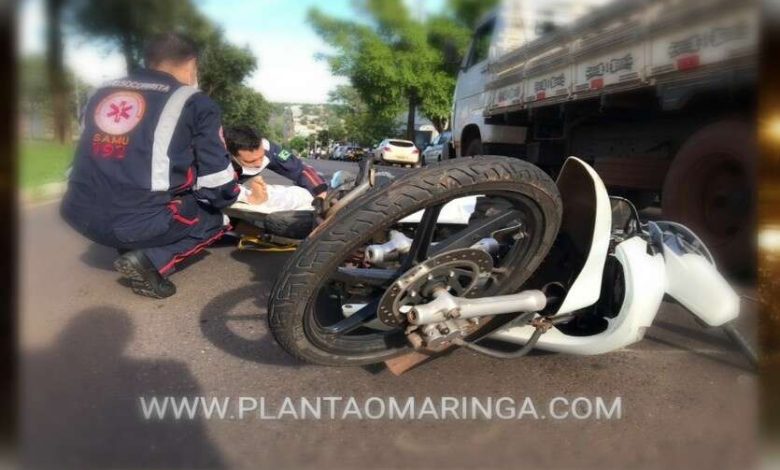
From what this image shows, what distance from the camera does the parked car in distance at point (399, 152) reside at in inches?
133

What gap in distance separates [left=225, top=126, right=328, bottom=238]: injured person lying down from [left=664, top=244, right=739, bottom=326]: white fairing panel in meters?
1.97

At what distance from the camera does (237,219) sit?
146 inches

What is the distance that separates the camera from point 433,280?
1.78 meters

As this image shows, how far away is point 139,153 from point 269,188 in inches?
38.0

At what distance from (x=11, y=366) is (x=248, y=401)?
33.4 inches

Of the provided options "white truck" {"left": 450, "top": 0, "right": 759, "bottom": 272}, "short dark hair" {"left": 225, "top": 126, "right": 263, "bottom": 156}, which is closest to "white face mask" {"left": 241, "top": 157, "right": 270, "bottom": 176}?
"short dark hair" {"left": 225, "top": 126, "right": 263, "bottom": 156}

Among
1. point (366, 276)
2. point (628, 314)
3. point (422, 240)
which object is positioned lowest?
point (628, 314)

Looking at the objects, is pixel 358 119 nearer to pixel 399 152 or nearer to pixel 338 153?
pixel 338 153

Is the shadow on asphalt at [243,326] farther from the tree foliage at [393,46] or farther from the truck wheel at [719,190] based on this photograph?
the truck wheel at [719,190]

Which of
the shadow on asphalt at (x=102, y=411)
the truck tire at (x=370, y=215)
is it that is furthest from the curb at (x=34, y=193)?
the truck tire at (x=370, y=215)

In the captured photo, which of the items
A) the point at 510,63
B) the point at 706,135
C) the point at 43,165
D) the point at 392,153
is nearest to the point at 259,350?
the point at 43,165

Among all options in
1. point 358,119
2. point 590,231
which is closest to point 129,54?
point 358,119

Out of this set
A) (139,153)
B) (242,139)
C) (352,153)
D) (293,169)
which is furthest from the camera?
(293,169)

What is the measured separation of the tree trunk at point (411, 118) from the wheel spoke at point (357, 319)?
4.44 feet
